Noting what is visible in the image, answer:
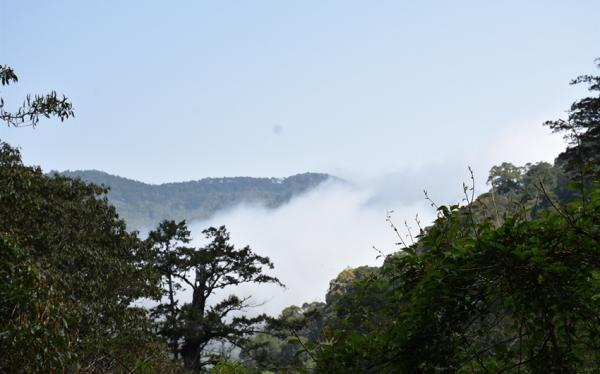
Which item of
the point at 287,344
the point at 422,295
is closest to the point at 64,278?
the point at 422,295

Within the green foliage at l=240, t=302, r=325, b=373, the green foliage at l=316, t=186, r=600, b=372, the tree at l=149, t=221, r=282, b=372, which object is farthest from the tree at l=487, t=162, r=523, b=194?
the green foliage at l=316, t=186, r=600, b=372

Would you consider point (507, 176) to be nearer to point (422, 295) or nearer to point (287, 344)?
point (287, 344)

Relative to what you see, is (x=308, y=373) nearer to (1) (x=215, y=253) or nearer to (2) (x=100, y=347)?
(2) (x=100, y=347)

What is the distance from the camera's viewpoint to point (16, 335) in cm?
732

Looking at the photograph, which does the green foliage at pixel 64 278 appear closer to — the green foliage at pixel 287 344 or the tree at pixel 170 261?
the green foliage at pixel 287 344

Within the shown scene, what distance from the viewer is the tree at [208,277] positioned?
3256 cm

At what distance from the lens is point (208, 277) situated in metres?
34.4

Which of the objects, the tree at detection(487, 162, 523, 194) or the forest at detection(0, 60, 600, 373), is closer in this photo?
the forest at detection(0, 60, 600, 373)

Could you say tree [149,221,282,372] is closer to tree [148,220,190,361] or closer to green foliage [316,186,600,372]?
tree [148,220,190,361]

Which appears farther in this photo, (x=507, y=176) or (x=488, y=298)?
(x=507, y=176)

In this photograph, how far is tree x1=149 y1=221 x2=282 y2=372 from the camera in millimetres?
32562

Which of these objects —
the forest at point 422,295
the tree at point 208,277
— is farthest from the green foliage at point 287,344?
the tree at point 208,277

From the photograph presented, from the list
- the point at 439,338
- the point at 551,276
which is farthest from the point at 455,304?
the point at 551,276

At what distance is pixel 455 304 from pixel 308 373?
102 centimetres
